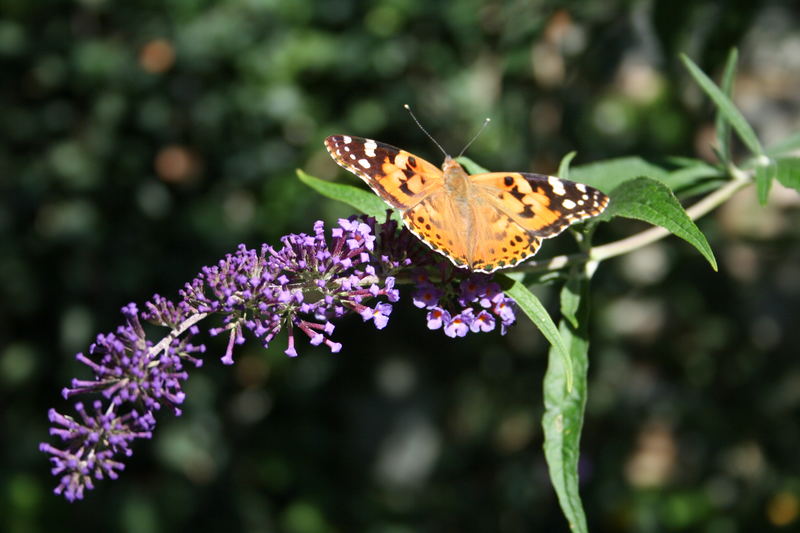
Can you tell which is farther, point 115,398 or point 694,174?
point 694,174

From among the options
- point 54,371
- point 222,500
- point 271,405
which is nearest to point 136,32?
point 54,371

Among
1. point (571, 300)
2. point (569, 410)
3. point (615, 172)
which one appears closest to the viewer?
point (569, 410)

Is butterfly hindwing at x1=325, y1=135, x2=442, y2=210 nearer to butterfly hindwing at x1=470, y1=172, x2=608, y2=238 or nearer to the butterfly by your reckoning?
the butterfly

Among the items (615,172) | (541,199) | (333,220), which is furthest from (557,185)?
(333,220)

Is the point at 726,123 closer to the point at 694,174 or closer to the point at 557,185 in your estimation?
the point at 694,174

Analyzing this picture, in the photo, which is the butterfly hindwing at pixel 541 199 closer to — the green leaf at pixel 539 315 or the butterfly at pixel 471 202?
the butterfly at pixel 471 202
